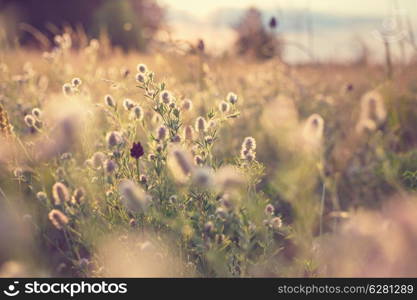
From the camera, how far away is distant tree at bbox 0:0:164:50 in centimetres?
1988

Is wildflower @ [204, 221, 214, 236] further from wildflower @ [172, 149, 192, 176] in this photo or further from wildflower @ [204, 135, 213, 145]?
wildflower @ [204, 135, 213, 145]

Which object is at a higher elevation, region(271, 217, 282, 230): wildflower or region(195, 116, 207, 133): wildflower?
region(195, 116, 207, 133): wildflower

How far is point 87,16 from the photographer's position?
23578 millimetres

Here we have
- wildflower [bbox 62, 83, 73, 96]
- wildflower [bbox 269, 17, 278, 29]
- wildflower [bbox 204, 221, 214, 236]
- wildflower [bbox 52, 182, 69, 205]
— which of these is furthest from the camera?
wildflower [bbox 269, 17, 278, 29]

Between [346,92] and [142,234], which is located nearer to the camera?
[142,234]

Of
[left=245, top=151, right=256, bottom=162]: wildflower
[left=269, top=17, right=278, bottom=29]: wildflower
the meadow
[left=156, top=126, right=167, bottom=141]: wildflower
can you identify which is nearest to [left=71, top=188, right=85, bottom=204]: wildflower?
the meadow

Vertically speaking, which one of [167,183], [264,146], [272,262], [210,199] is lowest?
[272,262]

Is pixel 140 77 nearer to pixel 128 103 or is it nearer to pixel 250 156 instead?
pixel 128 103

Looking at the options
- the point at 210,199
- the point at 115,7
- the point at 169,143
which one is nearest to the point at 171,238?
the point at 210,199

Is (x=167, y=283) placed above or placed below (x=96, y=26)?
below

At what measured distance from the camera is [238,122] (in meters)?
3.59

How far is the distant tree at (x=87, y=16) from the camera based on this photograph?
65.2 feet

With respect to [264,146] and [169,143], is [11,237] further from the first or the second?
[264,146]

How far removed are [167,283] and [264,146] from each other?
1.96 meters
